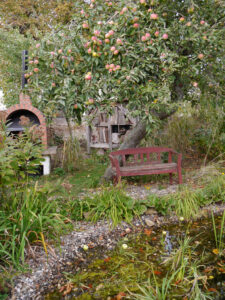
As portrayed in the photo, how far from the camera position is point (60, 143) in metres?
7.94

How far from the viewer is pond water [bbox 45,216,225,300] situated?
1992 mm

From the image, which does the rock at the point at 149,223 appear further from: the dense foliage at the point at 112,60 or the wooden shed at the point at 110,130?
the wooden shed at the point at 110,130

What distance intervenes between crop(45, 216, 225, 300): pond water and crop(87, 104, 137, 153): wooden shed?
5.05 m

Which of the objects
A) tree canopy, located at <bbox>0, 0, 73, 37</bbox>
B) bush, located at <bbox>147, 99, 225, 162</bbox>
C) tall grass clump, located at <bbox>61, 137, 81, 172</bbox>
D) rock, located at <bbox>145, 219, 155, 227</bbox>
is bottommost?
rock, located at <bbox>145, 219, 155, 227</bbox>

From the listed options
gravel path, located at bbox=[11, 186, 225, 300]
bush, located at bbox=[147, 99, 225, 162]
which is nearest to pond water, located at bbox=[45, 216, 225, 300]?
gravel path, located at bbox=[11, 186, 225, 300]

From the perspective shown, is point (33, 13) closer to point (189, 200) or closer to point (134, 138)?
point (134, 138)

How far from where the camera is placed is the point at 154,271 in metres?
2.28

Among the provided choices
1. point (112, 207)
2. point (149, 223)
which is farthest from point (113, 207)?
point (149, 223)

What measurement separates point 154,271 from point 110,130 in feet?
18.4

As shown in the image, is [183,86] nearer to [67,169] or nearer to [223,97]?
[223,97]

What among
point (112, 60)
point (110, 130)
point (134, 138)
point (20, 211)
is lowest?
point (20, 211)

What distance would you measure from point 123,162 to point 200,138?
7.57 ft

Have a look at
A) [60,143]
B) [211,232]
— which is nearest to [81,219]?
[211,232]

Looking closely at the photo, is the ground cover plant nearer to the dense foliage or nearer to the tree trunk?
the dense foliage
